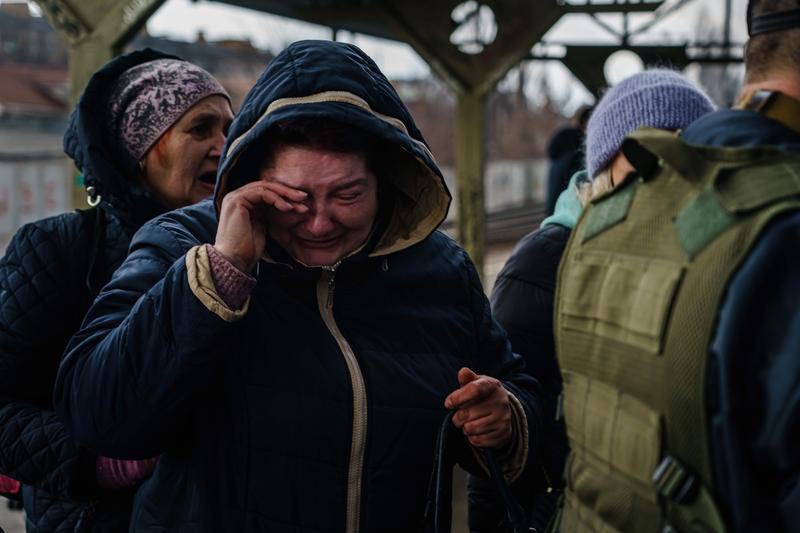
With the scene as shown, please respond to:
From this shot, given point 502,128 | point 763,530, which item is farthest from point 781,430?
point 502,128

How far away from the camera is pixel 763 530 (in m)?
1.13

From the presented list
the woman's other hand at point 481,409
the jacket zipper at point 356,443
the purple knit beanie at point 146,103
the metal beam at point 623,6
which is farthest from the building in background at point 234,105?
the jacket zipper at point 356,443

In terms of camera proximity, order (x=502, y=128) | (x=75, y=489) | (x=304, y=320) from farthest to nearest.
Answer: (x=502, y=128) < (x=75, y=489) < (x=304, y=320)

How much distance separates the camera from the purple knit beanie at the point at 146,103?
259 centimetres

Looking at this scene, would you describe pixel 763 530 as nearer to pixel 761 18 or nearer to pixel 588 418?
pixel 588 418

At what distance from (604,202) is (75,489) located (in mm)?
1426

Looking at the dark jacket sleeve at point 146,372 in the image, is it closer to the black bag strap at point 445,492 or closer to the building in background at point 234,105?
the black bag strap at point 445,492

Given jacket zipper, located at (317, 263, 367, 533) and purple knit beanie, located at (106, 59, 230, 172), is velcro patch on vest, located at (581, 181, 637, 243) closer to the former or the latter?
jacket zipper, located at (317, 263, 367, 533)

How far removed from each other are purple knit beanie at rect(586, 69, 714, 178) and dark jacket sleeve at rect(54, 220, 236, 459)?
127cm

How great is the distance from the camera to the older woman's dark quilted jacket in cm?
224

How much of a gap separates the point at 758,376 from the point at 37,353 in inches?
69.4

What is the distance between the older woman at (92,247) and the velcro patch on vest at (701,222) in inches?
56.5

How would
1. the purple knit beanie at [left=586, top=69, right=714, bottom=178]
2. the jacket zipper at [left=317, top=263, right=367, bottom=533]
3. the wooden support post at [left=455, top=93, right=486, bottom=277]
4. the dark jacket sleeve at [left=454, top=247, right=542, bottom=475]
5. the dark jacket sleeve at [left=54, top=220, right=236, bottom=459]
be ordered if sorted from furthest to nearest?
the wooden support post at [left=455, top=93, right=486, bottom=277], the purple knit beanie at [left=586, top=69, right=714, bottom=178], the dark jacket sleeve at [left=454, top=247, right=542, bottom=475], the jacket zipper at [left=317, top=263, right=367, bottom=533], the dark jacket sleeve at [left=54, top=220, right=236, bottom=459]

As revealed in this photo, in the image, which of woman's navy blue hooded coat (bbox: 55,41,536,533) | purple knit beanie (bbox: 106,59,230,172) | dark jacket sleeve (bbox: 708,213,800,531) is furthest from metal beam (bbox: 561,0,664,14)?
dark jacket sleeve (bbox: 708,213,800,531)
